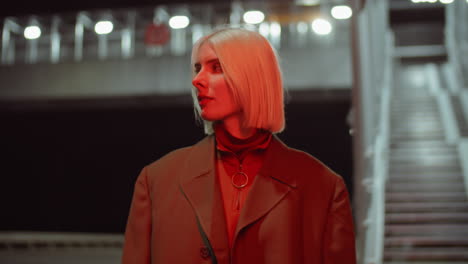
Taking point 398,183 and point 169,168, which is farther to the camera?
point 398,183

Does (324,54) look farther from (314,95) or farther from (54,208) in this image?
(54,208)

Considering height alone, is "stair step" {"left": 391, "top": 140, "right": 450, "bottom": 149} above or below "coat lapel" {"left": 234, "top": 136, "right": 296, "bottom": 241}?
above

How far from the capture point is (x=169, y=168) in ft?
4.73

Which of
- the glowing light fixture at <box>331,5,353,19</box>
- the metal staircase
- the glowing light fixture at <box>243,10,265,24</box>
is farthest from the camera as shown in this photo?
the glowing light fixture at <box>243,10,265,24</box>

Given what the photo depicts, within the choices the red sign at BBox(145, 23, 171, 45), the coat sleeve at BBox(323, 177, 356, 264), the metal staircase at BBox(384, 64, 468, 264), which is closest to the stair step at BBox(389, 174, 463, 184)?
the metal staircase at BBox(384, 64, 468, 264)

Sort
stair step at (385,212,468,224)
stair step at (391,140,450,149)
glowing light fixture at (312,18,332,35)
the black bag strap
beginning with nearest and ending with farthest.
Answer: the black bag strap → stair step at (385,212,468,224) → stair step at (391,140,450,149) → glowing light fixture at (312,18,332,35)

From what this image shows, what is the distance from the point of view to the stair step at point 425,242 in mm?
6270

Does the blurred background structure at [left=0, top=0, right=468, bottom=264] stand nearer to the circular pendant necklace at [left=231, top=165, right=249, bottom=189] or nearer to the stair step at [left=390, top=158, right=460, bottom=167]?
the stair step at [left=390, top=158, right=460, bottom=167]

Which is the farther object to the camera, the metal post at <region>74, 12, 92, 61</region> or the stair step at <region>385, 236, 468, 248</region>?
the metal post at <region>74, 12, 92, 61</region>

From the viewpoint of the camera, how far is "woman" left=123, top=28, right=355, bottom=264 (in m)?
1.30

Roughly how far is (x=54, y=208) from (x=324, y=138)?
859cm

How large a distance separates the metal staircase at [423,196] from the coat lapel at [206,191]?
5173 millimetres

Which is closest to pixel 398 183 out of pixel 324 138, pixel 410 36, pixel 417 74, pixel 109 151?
pixel 324 138

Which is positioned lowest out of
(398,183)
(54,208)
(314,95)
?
(54,208)
